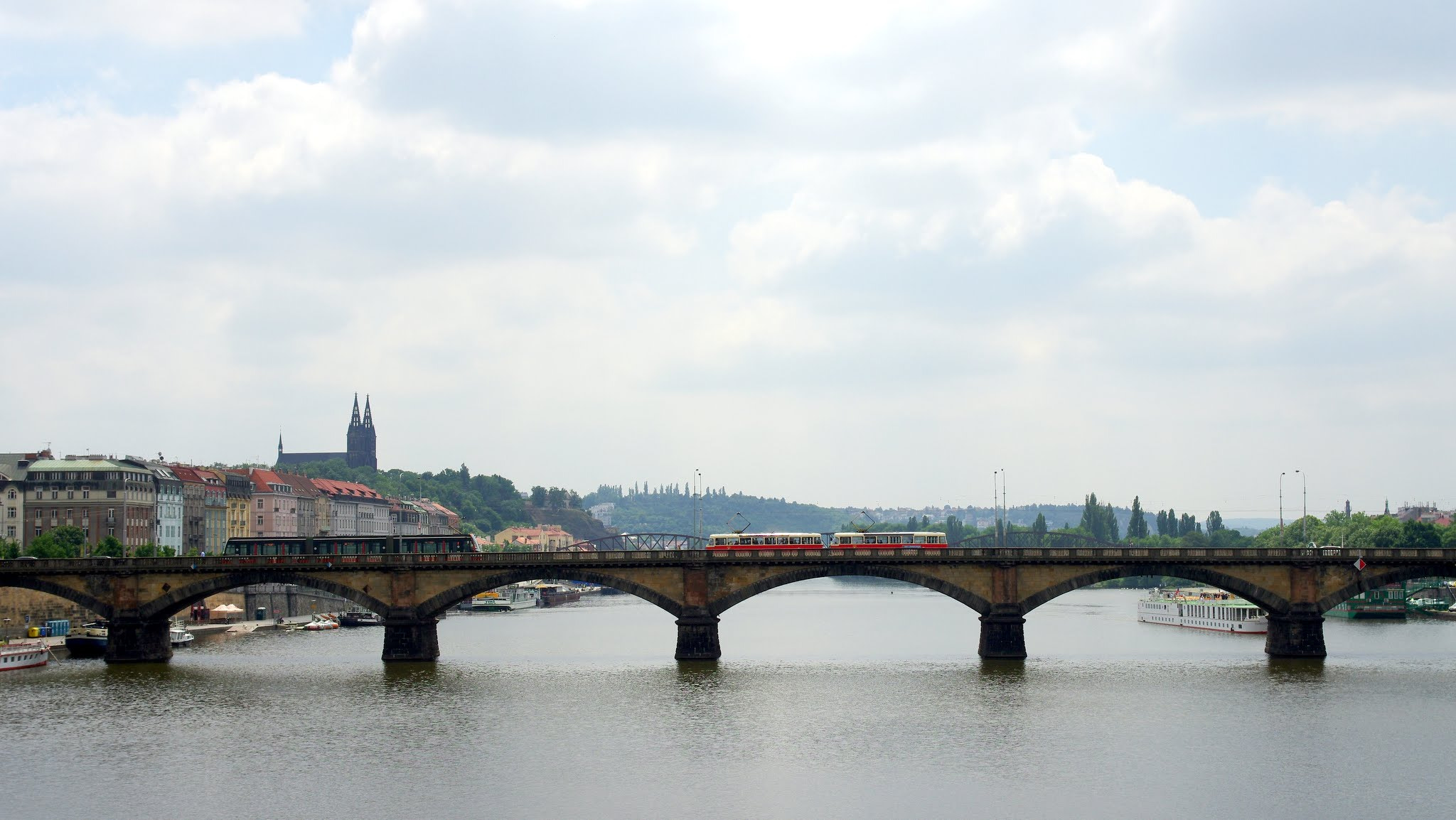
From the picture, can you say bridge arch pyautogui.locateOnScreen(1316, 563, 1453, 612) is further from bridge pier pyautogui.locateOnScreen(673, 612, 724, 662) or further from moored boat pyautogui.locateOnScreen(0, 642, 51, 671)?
moored boat pyautogui.locateOnScreen(0, 642, 51, 671)

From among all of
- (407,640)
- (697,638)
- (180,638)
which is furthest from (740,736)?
(180,638)

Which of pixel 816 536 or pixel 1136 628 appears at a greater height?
pixel 816 536

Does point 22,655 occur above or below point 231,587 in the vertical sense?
below

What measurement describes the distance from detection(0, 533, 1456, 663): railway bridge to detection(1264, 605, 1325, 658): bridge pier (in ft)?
0.29

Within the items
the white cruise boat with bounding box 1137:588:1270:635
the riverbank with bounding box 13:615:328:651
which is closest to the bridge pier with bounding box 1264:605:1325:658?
the white cruise boat with bounding box 1137:588:1270:635

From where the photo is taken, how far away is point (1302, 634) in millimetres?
109875

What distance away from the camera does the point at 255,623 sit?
550 ft

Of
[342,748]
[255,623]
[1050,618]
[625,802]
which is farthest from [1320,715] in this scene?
[255,623]

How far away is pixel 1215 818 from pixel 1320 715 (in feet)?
90.2

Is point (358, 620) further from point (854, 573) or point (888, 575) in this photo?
point (854, 573)

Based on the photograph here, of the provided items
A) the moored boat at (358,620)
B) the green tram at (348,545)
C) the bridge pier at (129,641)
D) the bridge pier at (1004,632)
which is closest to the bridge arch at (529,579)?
the green tram at (348,545)

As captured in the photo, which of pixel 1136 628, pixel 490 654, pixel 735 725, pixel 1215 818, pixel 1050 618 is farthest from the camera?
pixel 1050 618

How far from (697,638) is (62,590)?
47713mm

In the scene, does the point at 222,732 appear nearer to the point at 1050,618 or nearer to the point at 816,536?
the point at 816,536
